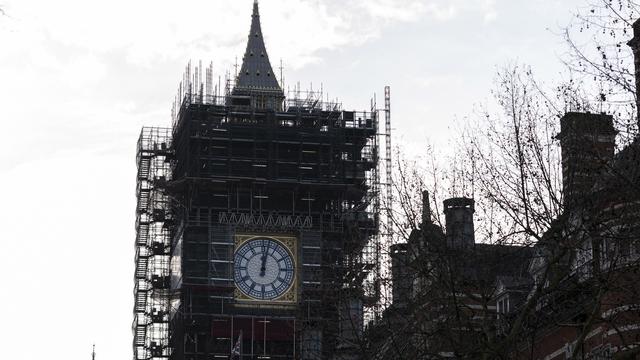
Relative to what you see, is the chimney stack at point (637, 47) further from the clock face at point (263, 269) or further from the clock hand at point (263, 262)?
the clock hand at point (263, 262)

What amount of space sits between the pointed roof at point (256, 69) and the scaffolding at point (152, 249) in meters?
8.26

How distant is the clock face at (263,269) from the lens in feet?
418

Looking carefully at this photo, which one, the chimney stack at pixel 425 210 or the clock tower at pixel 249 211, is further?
the clock tower at pixel 249 211

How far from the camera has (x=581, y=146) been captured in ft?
145

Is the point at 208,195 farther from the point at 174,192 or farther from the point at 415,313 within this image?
the point at 415,313

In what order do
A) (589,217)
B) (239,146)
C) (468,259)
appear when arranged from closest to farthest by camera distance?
(589,217), (468,259), (239,146)

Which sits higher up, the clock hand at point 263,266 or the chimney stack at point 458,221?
the clock hand at point 263,266

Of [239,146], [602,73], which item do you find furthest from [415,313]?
→ [239,146]

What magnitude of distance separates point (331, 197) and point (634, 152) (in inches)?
3504

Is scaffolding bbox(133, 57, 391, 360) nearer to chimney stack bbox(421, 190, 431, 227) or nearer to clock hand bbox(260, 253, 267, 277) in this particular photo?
clock hand bbox(260, 253, 267, 277)

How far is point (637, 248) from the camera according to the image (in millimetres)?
43906

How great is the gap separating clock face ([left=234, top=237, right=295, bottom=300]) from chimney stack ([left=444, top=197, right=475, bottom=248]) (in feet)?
241

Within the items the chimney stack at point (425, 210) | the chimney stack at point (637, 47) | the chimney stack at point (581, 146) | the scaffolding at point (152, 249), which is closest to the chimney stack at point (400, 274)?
the chimney stack at point (425, 210)

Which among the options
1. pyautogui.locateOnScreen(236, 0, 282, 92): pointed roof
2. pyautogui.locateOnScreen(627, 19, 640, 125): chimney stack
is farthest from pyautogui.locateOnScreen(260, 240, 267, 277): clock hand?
pyautogui.locateOnScreen(627, 19, 640, 125): chimney stack
